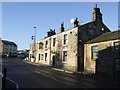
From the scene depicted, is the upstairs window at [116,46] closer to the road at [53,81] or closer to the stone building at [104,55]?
the stone building at [104,55]

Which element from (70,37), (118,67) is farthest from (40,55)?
(118,67)

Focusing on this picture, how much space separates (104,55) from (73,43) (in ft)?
20.9

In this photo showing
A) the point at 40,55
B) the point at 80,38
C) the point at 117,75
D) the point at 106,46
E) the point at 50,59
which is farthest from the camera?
the point at 40,55

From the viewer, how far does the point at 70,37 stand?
25.6 m

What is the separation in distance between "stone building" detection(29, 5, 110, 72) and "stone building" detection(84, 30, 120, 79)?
1309 millimetres

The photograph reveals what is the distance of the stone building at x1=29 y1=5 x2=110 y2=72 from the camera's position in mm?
23719

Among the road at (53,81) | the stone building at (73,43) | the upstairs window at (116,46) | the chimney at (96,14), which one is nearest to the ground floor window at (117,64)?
the upstairs window at (116,46)

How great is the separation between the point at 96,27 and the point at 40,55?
17.0 meters

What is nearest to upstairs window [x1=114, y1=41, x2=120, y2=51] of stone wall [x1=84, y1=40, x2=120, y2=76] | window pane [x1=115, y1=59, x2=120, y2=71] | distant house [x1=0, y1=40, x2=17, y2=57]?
stone wall [x1=84, y1=40, x2=120, y2=76]

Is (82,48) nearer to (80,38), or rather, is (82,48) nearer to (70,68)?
(80,38)

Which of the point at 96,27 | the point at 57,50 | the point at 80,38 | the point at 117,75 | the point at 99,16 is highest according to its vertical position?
the point at 99,16

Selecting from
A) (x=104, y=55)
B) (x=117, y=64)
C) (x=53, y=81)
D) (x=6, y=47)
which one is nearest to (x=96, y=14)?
(x=104, y=55)

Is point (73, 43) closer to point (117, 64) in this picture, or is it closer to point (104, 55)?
point (104, 55)

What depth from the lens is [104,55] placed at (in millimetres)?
19703
